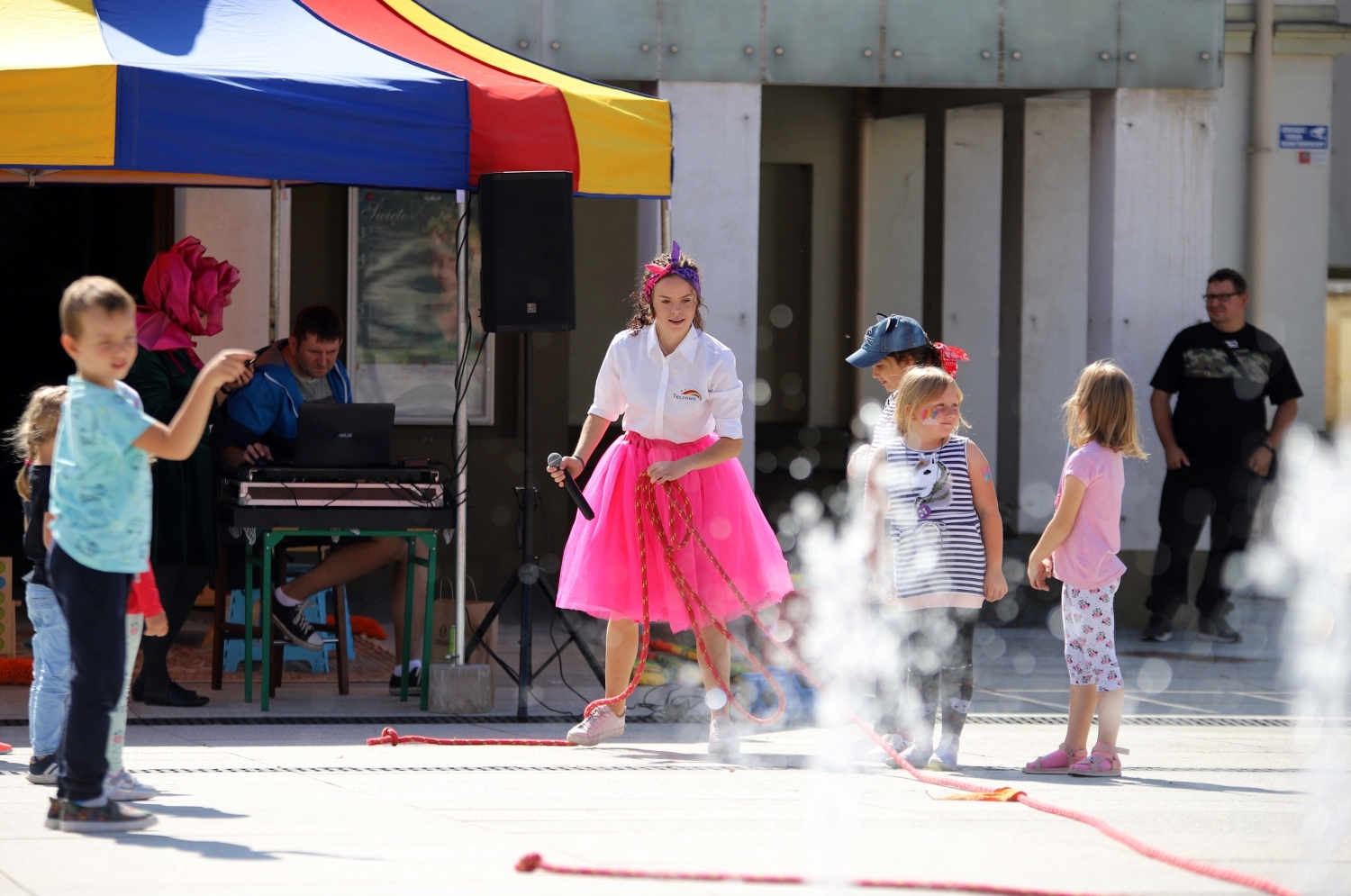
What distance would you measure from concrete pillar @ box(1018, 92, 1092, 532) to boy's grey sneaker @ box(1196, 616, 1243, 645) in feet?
5.23

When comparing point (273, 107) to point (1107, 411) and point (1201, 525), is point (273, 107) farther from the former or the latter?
point (1201, 525)

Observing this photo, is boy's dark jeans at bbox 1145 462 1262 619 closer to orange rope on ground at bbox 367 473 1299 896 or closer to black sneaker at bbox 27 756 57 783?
orange rope on ground at bbox 367 473 1299 896

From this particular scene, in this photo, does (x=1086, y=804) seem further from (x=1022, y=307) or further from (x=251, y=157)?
(x=1022, y=307)

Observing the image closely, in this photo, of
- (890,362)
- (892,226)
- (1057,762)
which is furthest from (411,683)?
(892,226)

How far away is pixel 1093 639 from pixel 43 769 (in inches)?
133

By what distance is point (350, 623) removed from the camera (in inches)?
360

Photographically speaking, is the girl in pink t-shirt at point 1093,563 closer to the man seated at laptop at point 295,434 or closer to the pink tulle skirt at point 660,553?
the pink tulle skirt at point 660,553

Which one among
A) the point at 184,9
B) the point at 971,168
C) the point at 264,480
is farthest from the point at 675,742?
the point at 971,168

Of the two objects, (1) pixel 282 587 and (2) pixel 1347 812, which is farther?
(1) pixel 282 587

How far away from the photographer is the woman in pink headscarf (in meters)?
7.22

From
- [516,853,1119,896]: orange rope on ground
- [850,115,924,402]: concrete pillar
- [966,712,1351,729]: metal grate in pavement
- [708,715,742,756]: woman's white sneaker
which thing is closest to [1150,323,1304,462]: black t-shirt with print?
[966,712,1351,729]: metal grate in pavement

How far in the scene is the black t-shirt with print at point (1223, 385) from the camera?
32.7ft

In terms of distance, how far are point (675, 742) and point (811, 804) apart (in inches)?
57.3

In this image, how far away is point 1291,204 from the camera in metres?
12.6
